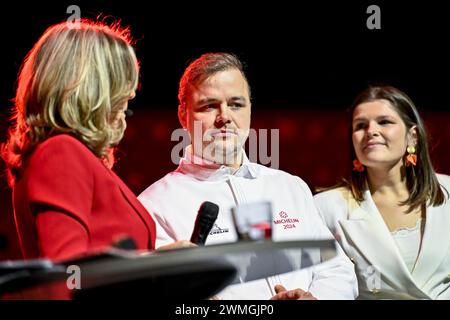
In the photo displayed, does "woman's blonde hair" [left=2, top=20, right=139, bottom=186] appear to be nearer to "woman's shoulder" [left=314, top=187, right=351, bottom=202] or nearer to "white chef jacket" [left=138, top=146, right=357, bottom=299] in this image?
"white chef jacket" [left=138, top=146, right=357, bottom=299]

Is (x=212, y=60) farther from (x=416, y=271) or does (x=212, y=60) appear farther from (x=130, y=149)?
(x=416, y=271)

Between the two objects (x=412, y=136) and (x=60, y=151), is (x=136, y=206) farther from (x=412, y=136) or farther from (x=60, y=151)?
(x=412, y=136)

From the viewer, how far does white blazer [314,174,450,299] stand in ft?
8.26

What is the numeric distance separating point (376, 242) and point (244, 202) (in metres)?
0.54

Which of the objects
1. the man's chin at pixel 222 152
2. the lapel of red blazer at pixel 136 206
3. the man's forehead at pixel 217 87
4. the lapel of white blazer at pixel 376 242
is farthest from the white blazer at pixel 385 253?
the lapel of red blazer at pixel 136 206

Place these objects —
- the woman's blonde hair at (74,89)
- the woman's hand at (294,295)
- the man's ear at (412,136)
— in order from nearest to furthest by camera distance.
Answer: the woman's blonde hair at (74,89), the woman's hand at (294,295), the man's ear at (412,136)

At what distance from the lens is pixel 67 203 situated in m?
1.49

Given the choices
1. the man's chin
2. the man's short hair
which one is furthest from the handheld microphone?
the man's short hair

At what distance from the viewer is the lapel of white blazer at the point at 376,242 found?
2518mm

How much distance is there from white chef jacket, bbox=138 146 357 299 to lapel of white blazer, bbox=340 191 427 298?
0.43ft

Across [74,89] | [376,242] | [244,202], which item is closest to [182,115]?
[244,202]

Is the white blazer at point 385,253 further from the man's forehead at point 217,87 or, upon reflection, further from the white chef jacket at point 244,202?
the man's forehead at point 217,87

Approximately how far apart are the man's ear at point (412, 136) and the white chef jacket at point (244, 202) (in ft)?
1.69
